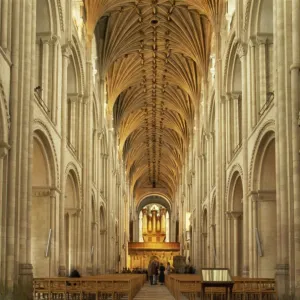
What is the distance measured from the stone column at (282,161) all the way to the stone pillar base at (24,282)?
6861mm

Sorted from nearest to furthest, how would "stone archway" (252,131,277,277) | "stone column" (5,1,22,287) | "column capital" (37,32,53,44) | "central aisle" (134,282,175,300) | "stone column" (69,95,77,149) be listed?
"stone column" (5,1,22,287)
"stone archway" (252,131,277,277)
"column capital" (37,32,53,44)
"central aisle" (134,282,175,300)
"stone column" (69,95,77,149)

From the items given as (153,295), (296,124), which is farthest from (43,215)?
(296,124)

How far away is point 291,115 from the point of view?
53.8 feet

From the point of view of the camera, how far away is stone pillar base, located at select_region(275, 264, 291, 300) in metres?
17.2

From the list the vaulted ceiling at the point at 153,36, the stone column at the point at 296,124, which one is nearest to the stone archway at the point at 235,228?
the vaulted ceiling at the point at 153,36

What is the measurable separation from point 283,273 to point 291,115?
14.5ft

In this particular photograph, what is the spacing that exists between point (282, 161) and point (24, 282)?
7.66m

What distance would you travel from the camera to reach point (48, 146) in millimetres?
21922

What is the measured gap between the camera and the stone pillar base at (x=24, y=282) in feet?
53.7

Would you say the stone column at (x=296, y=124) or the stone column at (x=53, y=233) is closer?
the stone column at (x=296, y=124)

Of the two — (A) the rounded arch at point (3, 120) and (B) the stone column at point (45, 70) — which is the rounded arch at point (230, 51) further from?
(A) the rounded arch at point (3, 120)

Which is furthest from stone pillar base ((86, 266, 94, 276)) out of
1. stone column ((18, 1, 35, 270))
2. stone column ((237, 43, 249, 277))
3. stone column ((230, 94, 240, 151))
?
stone column ((18, 1, 35, 270))

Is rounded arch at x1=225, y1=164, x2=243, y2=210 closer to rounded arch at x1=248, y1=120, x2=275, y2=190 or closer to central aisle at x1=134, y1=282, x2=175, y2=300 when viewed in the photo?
rounded arch at x1=248, y1=120, x2=275, y2=190

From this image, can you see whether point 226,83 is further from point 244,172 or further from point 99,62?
point 99,62
